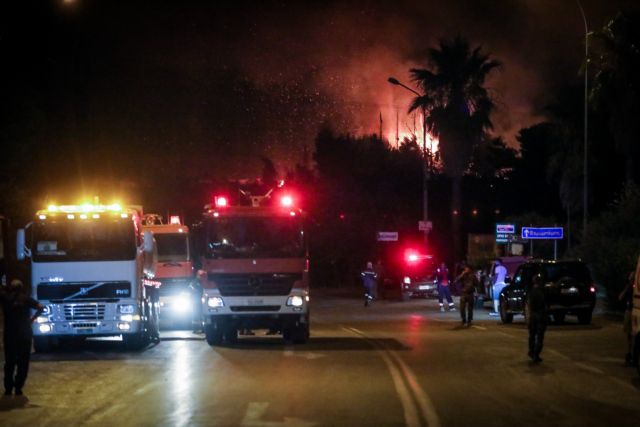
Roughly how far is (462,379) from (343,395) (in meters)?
2.77

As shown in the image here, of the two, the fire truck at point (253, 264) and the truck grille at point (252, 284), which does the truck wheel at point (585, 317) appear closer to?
the fire truck at point (253, 264)

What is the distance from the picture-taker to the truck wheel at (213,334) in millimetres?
23858

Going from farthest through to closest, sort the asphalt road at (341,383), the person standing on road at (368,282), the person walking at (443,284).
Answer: the person standing on road at (368,282)
the person walking at (443,284)
the asphalt road at (341,383)

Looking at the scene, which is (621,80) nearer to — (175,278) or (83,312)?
(175,278)

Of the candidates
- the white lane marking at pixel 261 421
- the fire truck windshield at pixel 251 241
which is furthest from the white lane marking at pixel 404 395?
the fire truck windshield at pixel 251 241

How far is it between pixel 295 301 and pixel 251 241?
1.64 m

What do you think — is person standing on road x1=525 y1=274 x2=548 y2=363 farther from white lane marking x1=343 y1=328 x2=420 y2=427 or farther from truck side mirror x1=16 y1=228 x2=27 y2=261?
truck side mirror x1=16 y1=228 x2=27 y2=261

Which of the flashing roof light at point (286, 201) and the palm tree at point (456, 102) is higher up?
the palm tree at point (456, 102)

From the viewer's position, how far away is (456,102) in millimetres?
56531

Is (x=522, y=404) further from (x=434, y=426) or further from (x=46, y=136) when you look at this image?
(x=46, y=136)

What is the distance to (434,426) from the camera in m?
12.2

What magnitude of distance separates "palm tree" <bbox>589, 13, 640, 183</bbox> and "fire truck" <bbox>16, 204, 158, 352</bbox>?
28271mm

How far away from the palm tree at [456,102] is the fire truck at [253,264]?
1341 inches

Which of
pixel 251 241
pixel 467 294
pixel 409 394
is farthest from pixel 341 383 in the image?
pixel 467 294
